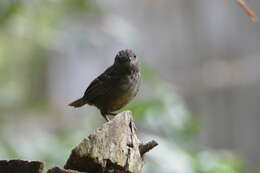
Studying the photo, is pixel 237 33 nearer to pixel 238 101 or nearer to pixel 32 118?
pixel 238 101

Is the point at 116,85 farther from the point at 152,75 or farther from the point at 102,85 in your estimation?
the point at 152,75

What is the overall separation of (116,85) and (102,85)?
0.05 m

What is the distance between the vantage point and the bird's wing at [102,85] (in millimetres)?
2092

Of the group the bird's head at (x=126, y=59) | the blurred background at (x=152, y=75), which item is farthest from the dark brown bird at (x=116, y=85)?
the blurred background at (x=152, y=75)

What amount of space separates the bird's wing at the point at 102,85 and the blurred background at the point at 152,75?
193 centimetres

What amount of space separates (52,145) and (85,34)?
89cm

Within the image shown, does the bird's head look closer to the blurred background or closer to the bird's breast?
the bird's breast

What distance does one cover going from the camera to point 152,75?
4.71 meters

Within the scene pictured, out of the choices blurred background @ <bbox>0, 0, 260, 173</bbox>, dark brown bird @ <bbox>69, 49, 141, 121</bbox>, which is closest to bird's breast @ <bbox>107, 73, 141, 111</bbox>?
dark brown bird @ <bbox>69, 49, 141, 121</bbox>

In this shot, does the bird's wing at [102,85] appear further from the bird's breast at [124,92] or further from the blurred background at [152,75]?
the blurred background at [152,75]

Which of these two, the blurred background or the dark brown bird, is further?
the blurred background

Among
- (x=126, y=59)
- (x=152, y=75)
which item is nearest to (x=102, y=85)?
(x=126, y=59)

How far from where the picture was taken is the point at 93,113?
5582 mm

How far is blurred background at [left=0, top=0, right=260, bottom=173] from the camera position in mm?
4574
